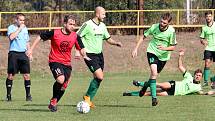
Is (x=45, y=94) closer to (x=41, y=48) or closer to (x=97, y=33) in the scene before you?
(x=97, y=33)

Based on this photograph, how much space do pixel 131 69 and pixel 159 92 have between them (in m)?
12.4

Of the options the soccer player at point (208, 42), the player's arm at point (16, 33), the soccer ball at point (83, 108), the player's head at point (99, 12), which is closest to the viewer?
the soccer ball at point (83, 108)

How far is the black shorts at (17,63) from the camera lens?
52.4 ft

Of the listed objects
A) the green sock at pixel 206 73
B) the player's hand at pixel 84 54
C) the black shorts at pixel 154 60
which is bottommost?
the green sock at pixel 206 73

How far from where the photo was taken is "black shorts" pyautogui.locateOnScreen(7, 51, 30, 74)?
16.0 m

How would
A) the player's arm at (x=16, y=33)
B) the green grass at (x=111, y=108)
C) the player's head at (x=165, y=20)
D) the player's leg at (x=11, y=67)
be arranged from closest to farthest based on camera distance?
the green grass at (x=111, y=108), the player's head at (x=165, y=20), the player's arm at (x=16, y=33), the player's leg at (x=11, y=67)

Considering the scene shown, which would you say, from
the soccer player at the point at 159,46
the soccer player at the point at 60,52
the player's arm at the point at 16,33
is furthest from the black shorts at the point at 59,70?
the player's arm at the point at 16,33

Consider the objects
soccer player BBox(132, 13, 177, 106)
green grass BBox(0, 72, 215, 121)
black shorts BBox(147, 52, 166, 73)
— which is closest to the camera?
green grass BBox(0, 72, 215, 121)

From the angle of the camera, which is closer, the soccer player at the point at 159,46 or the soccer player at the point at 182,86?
the soccer player at the point at 159,46

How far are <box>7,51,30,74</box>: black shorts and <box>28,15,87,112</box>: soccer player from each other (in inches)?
115

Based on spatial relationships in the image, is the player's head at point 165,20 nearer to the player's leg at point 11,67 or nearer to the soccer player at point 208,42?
the player's leg at point 11,67

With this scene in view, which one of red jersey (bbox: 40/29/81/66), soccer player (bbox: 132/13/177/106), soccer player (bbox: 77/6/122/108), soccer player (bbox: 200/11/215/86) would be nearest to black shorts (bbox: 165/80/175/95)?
soccer player (bbox: 132/13/177/106)

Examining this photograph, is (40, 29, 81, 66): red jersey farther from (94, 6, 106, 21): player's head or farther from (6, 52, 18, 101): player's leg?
(6, 52, 18, 101): player's leg

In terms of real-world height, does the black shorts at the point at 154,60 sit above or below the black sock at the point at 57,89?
above
